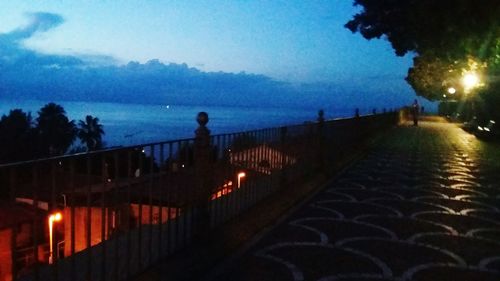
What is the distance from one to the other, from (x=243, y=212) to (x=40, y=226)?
12.0 feet

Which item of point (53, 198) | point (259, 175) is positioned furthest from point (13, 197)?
point (259, 175)

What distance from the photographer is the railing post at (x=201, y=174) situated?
4910 mm

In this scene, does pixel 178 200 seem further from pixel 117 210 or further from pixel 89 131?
pixel 89 131

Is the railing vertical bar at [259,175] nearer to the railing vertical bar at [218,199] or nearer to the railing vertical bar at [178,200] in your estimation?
the railing vertical bar at [218,199]

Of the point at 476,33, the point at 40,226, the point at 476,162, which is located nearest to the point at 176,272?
the point at 40,226

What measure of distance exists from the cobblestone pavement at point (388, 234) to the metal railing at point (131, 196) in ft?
2.19

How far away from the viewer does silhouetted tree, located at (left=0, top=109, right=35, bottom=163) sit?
34.9 meters

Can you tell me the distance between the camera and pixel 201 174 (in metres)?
5.00

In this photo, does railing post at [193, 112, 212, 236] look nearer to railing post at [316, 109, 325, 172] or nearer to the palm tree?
railing post at [316, 109, 325, 172]

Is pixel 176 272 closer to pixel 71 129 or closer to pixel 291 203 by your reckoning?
pixel 291 203

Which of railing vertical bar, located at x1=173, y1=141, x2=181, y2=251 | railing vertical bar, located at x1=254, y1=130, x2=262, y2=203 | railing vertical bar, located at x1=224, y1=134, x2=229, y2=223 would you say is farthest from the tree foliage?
railing vertical bar, located at x1=173, y1=141, x2=181, y2=251

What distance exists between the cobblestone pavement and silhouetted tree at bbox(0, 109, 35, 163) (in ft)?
98.1

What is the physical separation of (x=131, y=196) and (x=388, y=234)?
3.31 metres

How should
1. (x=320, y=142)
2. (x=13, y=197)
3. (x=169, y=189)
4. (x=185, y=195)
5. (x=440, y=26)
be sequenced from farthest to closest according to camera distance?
1. (x=440, y=26)
2. (x=320, y=142)
3. (x=185, y=195)
4. (x=169, y=189)
5. (x=13, y=197)
